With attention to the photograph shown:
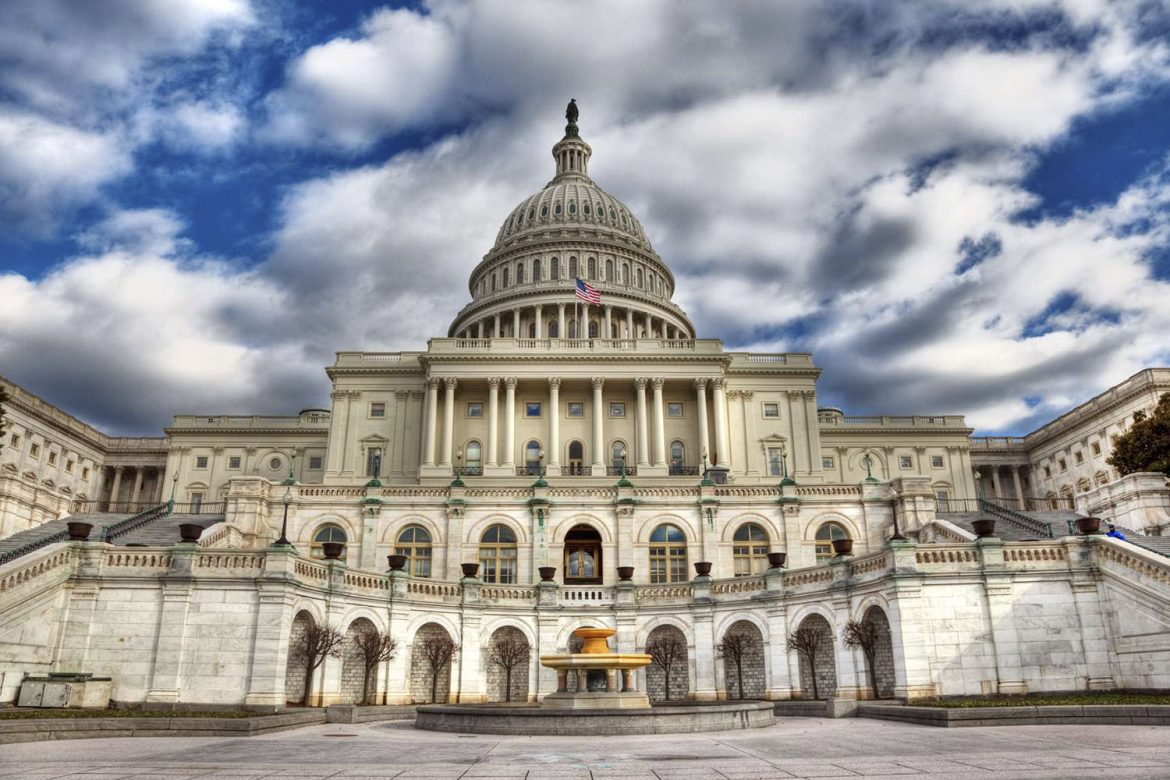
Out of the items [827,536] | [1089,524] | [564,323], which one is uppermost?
[564,323]

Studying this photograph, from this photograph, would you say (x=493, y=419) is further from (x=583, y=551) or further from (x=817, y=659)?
(x=817, y=659)

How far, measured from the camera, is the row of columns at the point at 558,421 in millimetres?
80625

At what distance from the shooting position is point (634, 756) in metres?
17.7

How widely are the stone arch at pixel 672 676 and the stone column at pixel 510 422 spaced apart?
40403mm

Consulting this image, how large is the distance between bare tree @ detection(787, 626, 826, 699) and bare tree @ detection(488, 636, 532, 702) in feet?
38.8

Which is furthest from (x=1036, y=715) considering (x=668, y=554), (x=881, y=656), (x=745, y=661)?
(x=668, y=554)

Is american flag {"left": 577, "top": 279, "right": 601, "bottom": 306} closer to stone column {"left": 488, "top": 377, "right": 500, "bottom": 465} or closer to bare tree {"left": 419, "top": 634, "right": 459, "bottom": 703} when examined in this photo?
stone column {"left": 488, "top": 377, "right": 500, "bottom": 465}

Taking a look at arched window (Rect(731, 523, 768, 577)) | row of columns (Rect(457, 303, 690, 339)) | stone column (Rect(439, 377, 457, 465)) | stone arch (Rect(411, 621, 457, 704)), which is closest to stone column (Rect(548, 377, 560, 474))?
stone column (Rect(439, 377, 457, 465))

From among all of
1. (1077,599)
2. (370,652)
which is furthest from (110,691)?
(1077,599)

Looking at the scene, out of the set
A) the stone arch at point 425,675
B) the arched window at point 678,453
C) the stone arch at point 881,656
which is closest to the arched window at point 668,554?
the stone arch at point 425,675

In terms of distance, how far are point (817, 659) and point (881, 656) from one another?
3.60m

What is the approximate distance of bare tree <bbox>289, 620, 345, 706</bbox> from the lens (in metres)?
30.9

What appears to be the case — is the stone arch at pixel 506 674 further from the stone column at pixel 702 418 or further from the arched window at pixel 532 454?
the stone column at pixel 702 418

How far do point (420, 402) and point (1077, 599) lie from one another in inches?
2603
